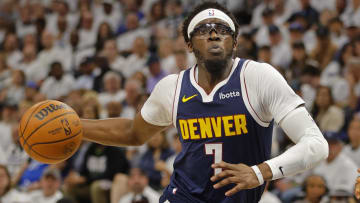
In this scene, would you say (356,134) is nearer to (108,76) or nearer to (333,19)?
(333,19)

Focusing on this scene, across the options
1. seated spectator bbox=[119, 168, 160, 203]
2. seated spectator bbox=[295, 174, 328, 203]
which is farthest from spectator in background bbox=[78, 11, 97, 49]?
seated spectator bbox=[295, 174, 328, 203]

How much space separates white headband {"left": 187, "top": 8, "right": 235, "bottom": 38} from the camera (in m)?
4.32

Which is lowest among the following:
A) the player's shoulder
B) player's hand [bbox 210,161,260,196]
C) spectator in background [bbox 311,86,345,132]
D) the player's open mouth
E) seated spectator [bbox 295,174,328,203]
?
seated spectator [bbox 295,174,328,203]

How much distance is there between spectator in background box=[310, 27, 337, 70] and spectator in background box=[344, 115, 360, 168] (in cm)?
209

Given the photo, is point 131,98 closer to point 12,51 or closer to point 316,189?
point 316,189

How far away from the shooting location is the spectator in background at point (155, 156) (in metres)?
8.60

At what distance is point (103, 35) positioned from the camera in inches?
503

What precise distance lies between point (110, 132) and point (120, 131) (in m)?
0.08

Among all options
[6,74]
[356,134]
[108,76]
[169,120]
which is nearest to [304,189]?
[356,134]

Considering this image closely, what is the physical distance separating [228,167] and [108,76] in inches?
295

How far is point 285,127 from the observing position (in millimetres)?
3865

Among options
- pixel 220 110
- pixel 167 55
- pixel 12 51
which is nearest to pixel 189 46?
pixel 220 110

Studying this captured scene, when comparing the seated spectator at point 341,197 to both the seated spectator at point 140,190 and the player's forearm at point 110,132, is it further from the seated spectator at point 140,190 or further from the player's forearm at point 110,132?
the player's forearm at point 110,132

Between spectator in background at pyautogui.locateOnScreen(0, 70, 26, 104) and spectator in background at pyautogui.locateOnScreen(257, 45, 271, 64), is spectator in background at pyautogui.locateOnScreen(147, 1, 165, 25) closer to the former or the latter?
spectator in background at pyautogui.locateOnScreen(0, 70, 26, 104)
